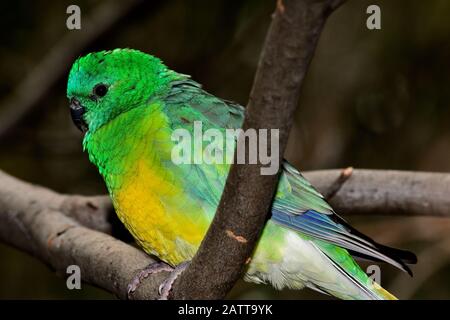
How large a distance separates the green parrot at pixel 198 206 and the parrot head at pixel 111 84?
2 cm

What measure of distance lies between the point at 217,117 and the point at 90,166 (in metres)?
2.98

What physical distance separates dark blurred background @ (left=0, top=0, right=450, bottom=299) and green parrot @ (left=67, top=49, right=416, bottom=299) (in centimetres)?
218

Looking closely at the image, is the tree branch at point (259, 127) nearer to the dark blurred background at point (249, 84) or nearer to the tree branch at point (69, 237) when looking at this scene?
the tree branch at point (69, 237)

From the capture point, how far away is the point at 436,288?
231 inches

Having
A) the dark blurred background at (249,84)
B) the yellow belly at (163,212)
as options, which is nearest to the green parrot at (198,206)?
the yellow belly at (163,212)

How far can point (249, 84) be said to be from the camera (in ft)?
21.3

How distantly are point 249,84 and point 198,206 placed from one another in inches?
126

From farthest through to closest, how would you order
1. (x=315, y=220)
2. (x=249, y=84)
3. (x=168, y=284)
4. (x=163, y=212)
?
(x=249, y=84)
(x=315, y=220)
(x=163, y=212)
(x=168, y=284)

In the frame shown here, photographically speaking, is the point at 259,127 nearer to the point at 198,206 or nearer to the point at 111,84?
the point at 198,206

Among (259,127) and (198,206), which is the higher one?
(259,127)

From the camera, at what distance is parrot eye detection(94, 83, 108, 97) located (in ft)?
12.9

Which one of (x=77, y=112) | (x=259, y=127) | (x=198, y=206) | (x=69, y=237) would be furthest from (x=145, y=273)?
(x=259, y=127)
